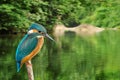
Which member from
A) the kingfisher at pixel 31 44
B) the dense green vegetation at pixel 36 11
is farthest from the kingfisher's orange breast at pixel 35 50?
the dense green vegetation at pixel 36 11

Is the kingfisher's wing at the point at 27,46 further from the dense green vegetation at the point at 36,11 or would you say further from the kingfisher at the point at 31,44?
the dense green vegetation at the point at 36,11

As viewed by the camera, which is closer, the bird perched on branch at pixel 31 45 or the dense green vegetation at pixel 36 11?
the bird perched on branch at pixel 31 45

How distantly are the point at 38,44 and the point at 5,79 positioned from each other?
12.3 feet

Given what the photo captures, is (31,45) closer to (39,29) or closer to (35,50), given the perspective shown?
(35,50)

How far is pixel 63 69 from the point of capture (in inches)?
368

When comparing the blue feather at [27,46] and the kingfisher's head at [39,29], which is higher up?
the kingfisher's head at [39,29]

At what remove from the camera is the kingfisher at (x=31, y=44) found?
156 inches

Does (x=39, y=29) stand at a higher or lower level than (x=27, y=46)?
higher

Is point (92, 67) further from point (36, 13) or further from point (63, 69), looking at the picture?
point (36, 13)

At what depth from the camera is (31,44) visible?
4016mm

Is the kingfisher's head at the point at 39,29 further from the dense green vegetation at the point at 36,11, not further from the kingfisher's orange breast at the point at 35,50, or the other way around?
the dense green vegetation at the point at 36,11

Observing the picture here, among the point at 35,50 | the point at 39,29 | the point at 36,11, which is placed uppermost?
the point at 39,29

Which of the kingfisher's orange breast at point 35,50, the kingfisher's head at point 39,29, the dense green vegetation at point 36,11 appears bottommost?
the dense green vegetation at point 36,11

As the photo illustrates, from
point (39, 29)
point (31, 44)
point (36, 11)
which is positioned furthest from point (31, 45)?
point (36, 11)
